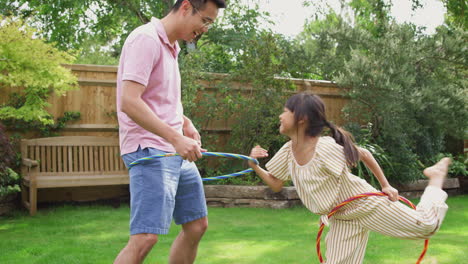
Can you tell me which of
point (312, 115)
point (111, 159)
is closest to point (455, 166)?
point (111, 159)

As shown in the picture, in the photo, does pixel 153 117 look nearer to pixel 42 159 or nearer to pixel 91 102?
pixel 42 159

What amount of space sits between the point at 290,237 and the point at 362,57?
3881mm

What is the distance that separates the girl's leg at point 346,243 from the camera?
9.82 ft

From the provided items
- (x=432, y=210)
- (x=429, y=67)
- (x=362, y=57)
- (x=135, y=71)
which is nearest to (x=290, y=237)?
(x=432, y=210)

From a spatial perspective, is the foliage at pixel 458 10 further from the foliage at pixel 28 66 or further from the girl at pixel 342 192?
the girl at pixel 342 192

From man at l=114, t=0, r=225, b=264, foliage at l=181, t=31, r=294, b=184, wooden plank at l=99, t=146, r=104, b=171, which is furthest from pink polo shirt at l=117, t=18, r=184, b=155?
foliage at l=181, t=31, r=294, b=184

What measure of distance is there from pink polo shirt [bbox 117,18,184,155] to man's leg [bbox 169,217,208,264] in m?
0.55

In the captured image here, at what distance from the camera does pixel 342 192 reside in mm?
3068

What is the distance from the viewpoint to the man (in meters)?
2.43

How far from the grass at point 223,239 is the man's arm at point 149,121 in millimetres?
2151

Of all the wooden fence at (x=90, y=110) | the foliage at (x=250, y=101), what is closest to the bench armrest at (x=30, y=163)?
the wooden fence at (x=90, y=110)

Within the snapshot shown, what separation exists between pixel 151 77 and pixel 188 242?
1056 mm

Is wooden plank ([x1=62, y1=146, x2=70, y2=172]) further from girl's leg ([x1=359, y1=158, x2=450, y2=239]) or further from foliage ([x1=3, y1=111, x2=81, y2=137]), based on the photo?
girl's leg ([x1=359, y1=158, x2=450, y2=239])

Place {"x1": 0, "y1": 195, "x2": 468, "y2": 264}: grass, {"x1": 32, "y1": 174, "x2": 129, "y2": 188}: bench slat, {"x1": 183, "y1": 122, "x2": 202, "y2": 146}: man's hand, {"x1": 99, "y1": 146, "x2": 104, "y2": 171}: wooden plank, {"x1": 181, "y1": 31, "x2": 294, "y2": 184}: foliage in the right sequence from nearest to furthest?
1. {"x1": 183, "y1": 122, "x2": 202, "y2": 146}: man's hand
2. {"x1": 0, "y1": 195, "x2": 468, "y2": 264}: grass
3. {"x1": 32, "y1": 174, "x2": 129, "y2": 188}: bench slat
4. {"x1": 99, "y1": 146, "x2": 104, "y2": 171}: wooden plank
5. {"x1": 181, "y1": 31, "x2": 294, "y2": 184}: foliage
